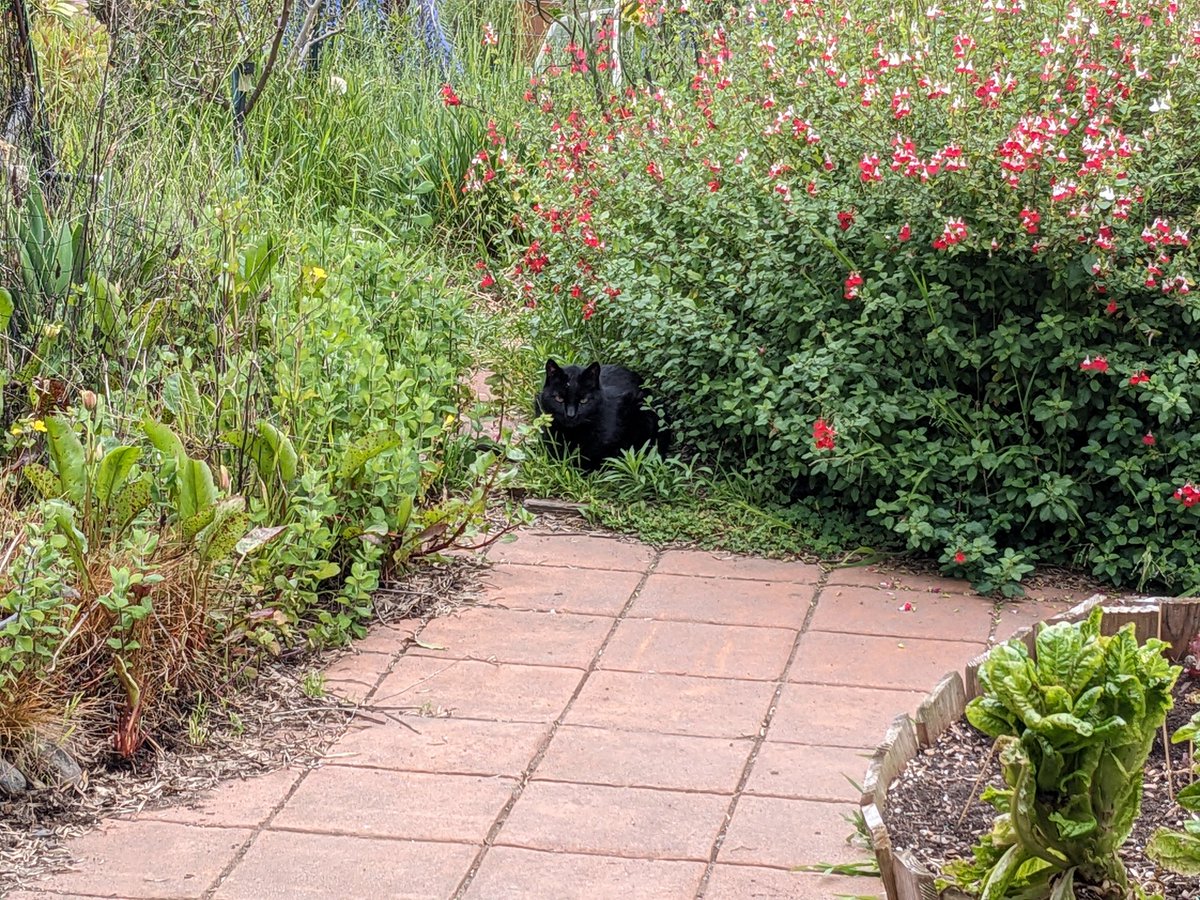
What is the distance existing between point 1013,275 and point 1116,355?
0.42 m

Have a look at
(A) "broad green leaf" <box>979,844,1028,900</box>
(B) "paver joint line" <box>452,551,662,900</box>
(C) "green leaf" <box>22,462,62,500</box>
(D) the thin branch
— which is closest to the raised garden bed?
(A) "broad green leaf" <box>979,844,1028,900</box>

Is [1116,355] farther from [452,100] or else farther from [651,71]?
[651,71]

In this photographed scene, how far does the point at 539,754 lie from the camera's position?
4.01 metres

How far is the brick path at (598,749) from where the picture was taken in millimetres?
3420

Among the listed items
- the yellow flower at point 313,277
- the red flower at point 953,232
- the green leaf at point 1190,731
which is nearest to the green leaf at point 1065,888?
the green leaf at point 1190,731

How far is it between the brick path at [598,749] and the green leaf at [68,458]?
904mm

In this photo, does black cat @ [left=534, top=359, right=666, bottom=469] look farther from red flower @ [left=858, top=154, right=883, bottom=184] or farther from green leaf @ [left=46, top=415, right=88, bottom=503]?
green leaf @ [left=46, top=415, right=88, bottom=503]

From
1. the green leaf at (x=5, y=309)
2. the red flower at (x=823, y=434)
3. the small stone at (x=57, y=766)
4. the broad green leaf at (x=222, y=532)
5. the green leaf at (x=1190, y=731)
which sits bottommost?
the small stone at (x=57, y=766)

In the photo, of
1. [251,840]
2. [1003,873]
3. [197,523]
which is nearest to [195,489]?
[197,523]

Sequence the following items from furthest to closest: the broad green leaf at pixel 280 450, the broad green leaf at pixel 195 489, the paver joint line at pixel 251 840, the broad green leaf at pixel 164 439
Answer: the broad green leaf at pixel 280 450
the broad green leaf at pixel 164 439
the broad green leaf at pixel 195 489
the paver joint line at pixel 251 840

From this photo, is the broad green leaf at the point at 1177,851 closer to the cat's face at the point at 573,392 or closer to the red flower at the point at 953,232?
the red flower at the point at 953,232

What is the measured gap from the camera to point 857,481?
5414 millimetres

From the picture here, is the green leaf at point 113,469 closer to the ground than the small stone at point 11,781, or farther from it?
farther from it

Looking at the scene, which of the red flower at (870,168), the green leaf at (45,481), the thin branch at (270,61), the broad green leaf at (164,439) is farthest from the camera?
the thin branch at (270,61)
